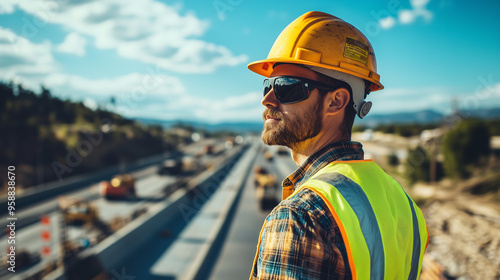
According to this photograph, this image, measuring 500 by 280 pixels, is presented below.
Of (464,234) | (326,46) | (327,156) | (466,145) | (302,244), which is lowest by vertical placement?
(464,234)

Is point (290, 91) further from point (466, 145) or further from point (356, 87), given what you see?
point (466, 145)

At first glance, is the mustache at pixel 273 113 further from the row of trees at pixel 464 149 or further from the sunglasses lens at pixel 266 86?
the row of trees at pixel 464 149

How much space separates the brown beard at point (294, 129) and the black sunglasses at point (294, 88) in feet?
0.31

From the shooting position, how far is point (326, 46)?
197 centimetres

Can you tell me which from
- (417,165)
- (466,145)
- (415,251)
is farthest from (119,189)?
(466,145)

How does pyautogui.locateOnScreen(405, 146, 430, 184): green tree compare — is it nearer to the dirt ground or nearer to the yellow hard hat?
the dirt ground

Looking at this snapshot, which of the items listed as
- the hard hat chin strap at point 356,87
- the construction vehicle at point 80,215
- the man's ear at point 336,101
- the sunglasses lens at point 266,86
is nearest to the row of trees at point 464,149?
the construction vehicle at point 80,215

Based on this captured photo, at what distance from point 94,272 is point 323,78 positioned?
49.5 ft

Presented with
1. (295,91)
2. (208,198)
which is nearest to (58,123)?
(208,198)

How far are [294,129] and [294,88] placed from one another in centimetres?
26

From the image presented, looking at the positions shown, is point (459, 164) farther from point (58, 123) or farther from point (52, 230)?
point (58, 123)

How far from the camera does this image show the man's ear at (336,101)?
1886 mm

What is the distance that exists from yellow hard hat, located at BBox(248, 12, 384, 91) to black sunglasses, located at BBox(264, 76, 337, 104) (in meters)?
0.11

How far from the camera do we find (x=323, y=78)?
1952 mm
